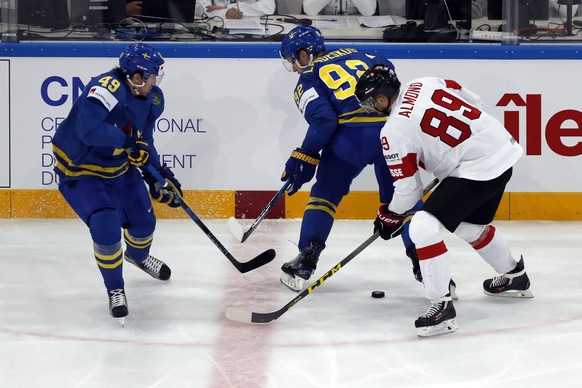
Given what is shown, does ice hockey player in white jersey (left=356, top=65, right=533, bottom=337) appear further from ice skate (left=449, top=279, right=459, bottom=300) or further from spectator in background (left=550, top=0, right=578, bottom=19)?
spectator in background (left=550, top=0, right=578, bottom=19)

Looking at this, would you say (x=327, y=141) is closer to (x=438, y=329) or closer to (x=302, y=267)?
(x=302, y=267)

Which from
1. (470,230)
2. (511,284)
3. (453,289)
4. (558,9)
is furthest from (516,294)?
(558,9)

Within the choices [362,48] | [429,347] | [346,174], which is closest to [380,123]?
[346,174]

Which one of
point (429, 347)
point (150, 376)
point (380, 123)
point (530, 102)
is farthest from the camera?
point (530, 102)

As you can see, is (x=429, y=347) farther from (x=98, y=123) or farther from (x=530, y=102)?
(x=530, y=102)

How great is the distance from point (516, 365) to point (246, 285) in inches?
57.6

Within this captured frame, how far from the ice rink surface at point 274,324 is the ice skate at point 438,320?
38 millimetres

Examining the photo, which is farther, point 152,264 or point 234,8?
point 234,8

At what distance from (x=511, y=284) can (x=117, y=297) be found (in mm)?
1521

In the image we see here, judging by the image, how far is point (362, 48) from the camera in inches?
236

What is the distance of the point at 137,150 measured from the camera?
4.18 m

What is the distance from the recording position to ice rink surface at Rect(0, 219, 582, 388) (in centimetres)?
347

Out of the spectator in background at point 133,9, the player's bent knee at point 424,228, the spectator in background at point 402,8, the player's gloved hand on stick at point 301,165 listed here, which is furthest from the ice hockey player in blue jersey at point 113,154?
the spectator in background at point 402,8

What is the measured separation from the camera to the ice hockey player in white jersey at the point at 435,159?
376 centimetres
